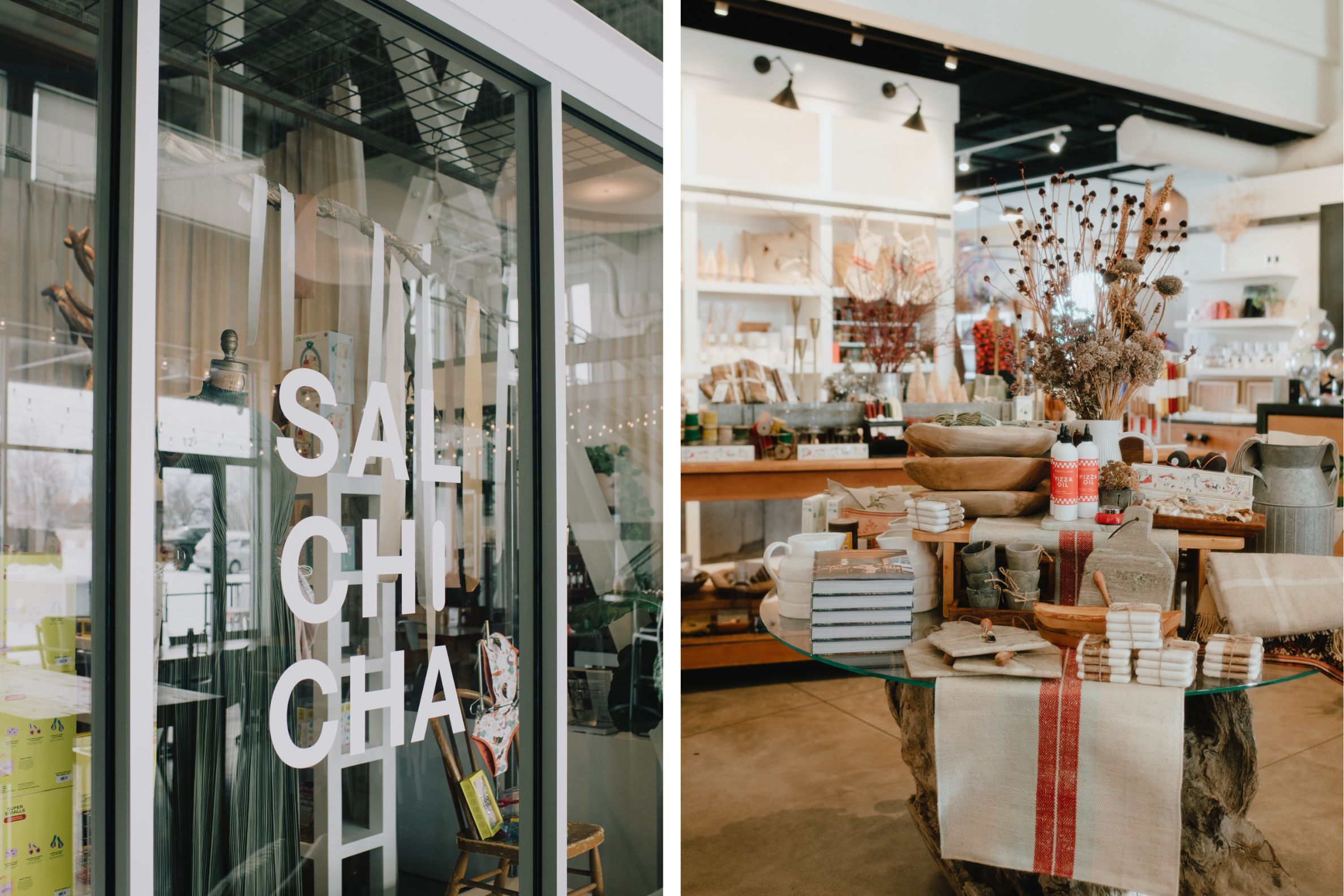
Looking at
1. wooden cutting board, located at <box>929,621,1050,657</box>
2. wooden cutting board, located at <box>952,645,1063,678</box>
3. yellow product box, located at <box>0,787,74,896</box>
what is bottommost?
yellow product box, located at <box>0,787,74,896</box>

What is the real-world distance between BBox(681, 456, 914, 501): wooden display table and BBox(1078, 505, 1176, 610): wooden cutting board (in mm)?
1764

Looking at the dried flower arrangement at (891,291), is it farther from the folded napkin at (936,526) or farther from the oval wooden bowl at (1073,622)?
the oval wooden bowl at (1073,622)

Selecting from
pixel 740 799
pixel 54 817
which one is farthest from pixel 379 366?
pixel 740 799

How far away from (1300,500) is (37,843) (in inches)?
100

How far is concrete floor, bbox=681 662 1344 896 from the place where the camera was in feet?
7.13

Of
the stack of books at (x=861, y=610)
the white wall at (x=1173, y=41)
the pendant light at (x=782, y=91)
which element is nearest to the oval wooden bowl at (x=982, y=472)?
the stack of books at (x=861, y=610)

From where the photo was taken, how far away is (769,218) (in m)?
5.58

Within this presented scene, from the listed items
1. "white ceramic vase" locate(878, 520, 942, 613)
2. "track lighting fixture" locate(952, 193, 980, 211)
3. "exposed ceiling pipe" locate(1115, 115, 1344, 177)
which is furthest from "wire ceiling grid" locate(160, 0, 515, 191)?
"track lighting fixture" locate(952, 193, 980, 211)

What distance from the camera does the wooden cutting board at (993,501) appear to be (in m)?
1.94

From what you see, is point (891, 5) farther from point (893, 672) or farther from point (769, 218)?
point (893, 672)

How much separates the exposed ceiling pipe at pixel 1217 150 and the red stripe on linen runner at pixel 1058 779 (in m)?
5.99

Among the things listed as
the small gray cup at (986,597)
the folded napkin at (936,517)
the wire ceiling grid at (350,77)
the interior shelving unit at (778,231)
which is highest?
the interior shelving unit at (778,231)

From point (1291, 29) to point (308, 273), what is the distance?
7086 mm

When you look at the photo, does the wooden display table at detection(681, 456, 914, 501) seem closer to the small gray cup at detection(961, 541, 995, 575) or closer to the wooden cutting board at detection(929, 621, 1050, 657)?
the small gray cup at detection(961, 541, 995, 575)
